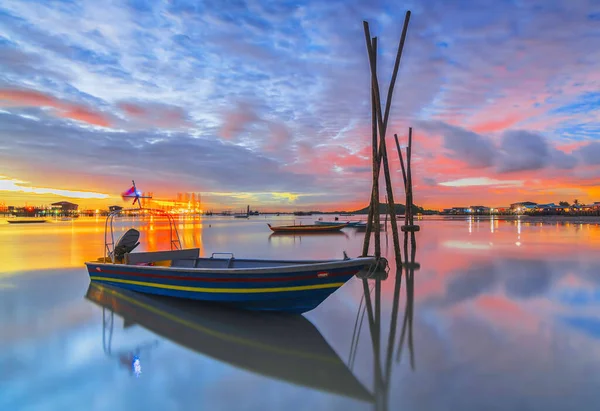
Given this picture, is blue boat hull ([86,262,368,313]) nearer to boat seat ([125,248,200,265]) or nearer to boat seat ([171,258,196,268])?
boat seat ([125,248,200,265])

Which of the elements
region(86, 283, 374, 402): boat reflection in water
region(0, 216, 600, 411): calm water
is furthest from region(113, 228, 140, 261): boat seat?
region(86, 283, 374, 402): boat reflection in water

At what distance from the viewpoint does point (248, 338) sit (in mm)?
7074

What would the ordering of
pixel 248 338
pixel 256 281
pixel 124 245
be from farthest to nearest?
pixel 124 245, pixel 256 281, pixel 248 338

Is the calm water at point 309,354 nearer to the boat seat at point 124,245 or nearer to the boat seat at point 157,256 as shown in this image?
the boat seat at point 157,256

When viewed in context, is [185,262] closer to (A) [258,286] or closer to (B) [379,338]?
(A) [258,286]

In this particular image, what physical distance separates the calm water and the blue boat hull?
0.42 metres

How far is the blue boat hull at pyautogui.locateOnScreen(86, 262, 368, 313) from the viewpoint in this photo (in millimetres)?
7559

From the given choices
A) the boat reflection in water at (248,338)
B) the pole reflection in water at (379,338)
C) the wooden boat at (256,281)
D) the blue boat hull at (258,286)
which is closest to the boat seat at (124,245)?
the wooden boat at (256,281)

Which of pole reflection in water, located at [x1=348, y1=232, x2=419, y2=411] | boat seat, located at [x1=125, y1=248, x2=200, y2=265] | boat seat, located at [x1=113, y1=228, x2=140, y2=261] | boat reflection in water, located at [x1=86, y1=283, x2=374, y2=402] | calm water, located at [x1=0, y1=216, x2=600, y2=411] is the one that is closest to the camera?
calm water, located at [x1=0, y1=216, x2=600, y2=411]

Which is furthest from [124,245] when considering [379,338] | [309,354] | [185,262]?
[379,338]

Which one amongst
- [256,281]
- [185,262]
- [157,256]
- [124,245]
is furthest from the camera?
[124,245]

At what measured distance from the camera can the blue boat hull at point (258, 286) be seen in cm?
756

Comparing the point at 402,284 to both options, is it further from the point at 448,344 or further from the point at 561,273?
the point at 561,273

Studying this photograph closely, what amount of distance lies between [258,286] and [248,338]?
118cm
